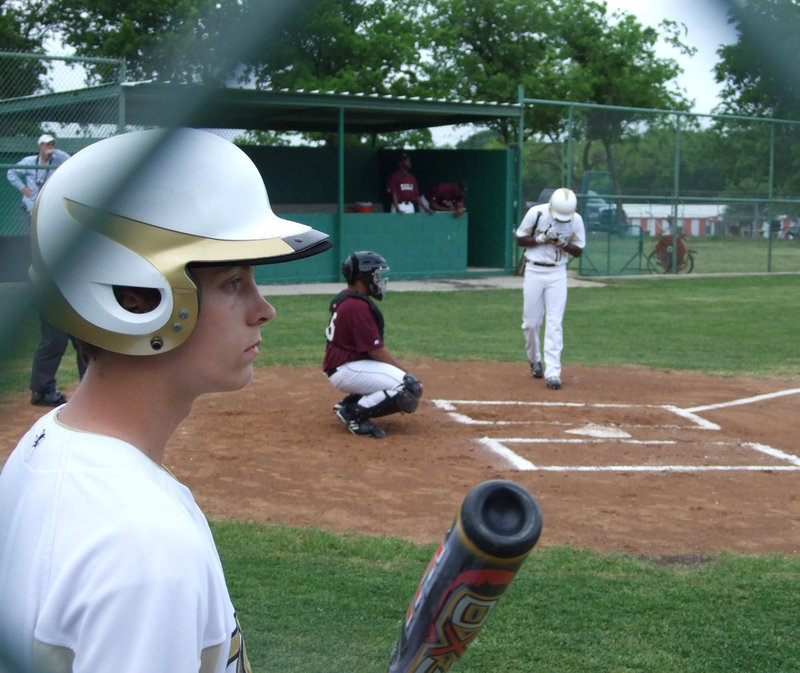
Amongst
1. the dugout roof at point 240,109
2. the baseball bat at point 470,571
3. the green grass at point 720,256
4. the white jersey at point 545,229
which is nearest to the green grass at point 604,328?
the white jersey at point 545,229

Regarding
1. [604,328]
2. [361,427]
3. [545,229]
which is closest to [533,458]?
[361,427]

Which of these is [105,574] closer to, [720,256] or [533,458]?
[533,458]

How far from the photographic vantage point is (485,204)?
909 inches

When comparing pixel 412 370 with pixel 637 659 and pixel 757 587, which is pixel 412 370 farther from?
pixel 637 659

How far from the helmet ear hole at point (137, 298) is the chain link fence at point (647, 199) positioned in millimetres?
18698

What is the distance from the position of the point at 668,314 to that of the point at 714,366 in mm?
4954

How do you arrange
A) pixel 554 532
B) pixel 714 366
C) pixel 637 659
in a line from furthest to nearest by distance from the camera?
pixel 714 366, pixel 554 532, pixel 637 659

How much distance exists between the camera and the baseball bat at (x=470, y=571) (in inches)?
58.8

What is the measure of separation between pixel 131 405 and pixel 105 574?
37cm

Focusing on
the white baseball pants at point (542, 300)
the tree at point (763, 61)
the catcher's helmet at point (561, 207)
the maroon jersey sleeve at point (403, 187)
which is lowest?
the white baseball pants at point (542, 300)

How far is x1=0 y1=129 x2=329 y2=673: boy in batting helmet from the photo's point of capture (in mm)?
1095

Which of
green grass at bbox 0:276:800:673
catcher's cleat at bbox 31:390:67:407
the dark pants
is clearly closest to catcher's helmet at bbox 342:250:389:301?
the dark pants

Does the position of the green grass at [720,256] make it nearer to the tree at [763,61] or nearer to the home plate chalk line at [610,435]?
the home plate chalk line at [610,435]

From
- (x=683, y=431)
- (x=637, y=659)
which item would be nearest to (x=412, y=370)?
(x=683, y=431)
